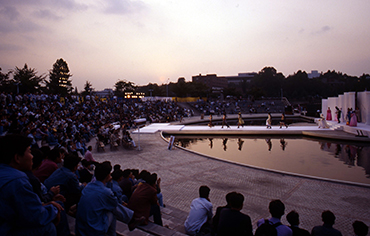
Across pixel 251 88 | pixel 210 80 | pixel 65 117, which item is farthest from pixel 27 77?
pixel 210 80

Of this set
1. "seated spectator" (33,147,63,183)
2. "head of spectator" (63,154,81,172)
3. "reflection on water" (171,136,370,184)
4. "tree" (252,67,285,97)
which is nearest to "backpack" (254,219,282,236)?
"head of spectator" (63,154,81,172)

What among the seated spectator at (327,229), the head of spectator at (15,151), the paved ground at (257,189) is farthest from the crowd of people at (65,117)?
the seated spectator at (327,229)

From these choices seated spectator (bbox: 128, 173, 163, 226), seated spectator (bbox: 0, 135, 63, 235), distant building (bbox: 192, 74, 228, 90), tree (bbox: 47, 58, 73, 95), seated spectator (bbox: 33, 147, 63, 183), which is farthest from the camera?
distant building (bbox: 192, 74, 228, 90)

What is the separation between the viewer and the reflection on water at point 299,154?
36.5ft

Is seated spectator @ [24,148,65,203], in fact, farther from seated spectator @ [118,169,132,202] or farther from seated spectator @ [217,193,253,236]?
seated spectator @ [217,193,253,236]

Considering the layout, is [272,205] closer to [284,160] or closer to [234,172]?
[234,172]

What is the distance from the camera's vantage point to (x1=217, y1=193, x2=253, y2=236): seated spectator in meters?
3.28

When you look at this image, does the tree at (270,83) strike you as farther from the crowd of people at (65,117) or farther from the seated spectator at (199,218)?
the seated spectator at (199,218)

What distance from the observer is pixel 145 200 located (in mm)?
4250

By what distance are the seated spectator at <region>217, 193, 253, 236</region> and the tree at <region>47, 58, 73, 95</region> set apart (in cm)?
6524

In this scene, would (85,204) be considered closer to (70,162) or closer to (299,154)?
(70,162)

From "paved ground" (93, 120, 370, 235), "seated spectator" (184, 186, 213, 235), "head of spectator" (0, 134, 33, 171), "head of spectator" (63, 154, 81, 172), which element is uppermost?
"head of spectator" (0, 134, 33, 171)

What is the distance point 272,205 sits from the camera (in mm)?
3553

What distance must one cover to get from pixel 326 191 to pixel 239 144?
10473mm
